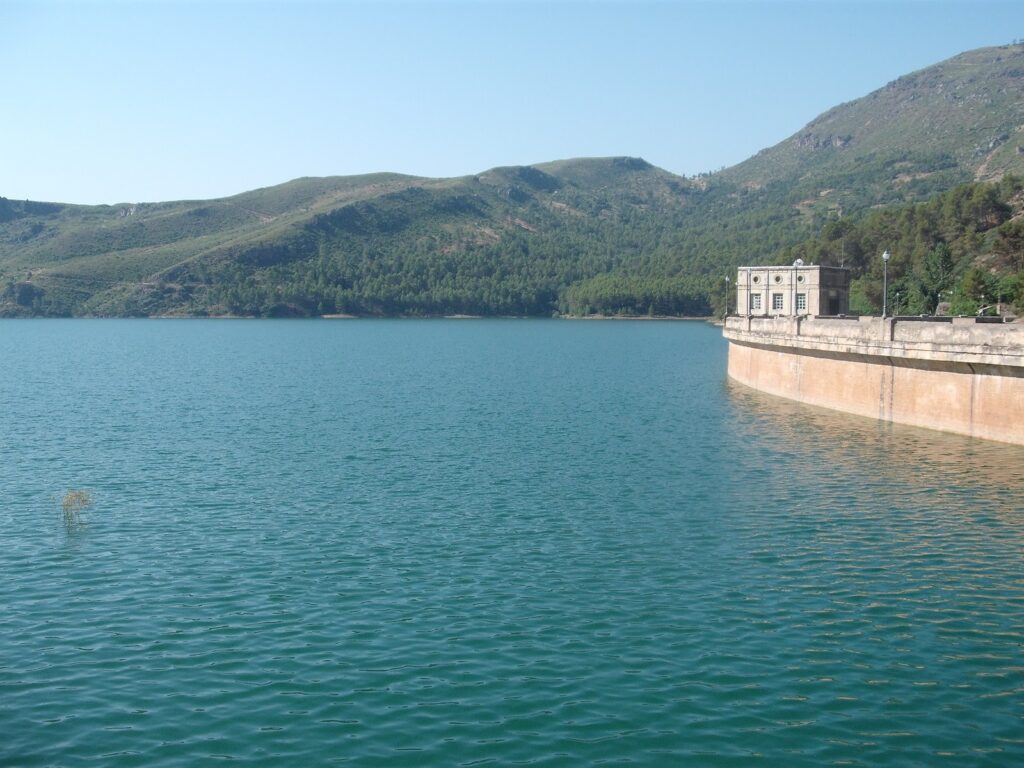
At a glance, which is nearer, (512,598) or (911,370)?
(512,598)

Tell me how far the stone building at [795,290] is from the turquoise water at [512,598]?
135ft

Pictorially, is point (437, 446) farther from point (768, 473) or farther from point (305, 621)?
point (305, 621)

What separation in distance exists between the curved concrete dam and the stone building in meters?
22.7

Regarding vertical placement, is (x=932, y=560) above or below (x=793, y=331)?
below

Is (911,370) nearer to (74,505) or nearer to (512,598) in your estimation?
(512,598)

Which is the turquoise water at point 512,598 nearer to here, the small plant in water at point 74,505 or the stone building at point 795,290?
the small plant in water at point 74,505

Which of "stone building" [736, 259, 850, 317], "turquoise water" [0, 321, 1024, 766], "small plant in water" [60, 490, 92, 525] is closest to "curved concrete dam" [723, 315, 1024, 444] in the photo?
"turquoise water" [0, 321, 1024, 766]

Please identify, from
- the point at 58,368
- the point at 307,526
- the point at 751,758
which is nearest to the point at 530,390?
the point at 307,526

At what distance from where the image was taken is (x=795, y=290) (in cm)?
8844

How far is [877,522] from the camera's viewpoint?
1151 inches

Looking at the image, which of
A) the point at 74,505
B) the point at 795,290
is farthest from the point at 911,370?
the point at 795,290

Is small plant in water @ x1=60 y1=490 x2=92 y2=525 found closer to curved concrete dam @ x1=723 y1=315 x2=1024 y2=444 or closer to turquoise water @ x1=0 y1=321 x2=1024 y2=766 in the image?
turquoise water @ x1=0 y1=321 x2=1024 y2=766

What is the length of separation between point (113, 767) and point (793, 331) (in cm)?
5250

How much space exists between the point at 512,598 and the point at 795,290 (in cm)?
7208
